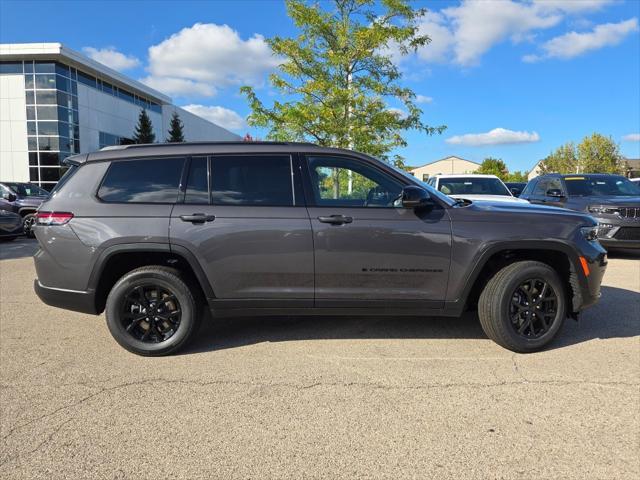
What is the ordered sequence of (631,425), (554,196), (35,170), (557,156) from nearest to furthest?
(631,425), (554,196), (35,170), (557,156)

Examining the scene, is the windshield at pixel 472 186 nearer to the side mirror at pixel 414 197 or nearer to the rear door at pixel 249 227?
the side mirror at pixel 414 197

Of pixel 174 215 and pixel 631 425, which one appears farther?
pixel 174 215

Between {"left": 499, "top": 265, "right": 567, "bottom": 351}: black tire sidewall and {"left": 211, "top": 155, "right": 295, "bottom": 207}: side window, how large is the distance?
1.99 metres

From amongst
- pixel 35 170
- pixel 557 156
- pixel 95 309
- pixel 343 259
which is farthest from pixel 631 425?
pixel 557 156

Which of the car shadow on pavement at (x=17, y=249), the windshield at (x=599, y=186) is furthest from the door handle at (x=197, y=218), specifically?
the windshield at (x=599, y=186)

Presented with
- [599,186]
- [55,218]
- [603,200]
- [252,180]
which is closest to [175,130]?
[599,186]

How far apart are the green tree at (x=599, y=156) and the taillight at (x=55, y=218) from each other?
192 ft

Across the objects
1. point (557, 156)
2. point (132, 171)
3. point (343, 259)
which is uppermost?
point (557, 156)

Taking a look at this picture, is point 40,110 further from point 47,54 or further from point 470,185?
point 470,185

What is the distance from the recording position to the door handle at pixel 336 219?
3846 mm

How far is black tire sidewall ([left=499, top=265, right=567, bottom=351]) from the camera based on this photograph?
3896mm

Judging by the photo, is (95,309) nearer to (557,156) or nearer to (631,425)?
(631,425)

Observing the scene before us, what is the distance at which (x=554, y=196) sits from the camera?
9.88 m

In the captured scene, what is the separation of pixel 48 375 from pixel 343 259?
250cm
